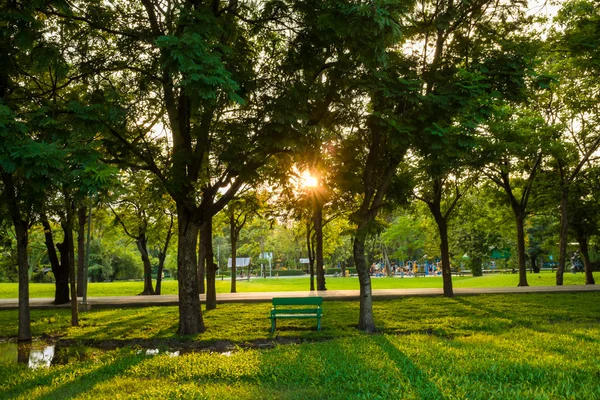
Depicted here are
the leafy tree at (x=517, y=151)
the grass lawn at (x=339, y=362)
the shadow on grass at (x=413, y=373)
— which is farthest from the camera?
the leafy tree at (x=517, y=151)

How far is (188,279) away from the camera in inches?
494

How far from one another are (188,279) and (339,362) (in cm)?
600

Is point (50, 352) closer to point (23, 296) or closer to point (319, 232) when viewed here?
point (23, 296)

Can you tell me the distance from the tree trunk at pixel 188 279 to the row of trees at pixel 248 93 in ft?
0.12

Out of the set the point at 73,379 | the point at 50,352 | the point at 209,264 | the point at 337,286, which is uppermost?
the point at 209,264

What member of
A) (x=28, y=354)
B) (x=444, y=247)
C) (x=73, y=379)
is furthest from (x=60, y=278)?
(x=444, y=247)

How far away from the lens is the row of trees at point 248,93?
7.35 m

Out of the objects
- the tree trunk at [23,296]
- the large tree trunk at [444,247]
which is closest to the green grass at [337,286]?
the large tree trunk at [444,247]

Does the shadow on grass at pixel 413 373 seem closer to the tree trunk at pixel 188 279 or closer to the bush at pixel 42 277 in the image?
the tree trunk at pixel 188 279

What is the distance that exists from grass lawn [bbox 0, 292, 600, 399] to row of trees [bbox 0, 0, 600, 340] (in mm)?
1560

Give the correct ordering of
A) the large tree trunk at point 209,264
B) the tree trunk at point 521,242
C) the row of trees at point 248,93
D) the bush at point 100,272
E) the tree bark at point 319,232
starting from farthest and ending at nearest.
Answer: the bush at point 100,272 → the tree trunk at point 521,242 → the tree bark at point 319,232 → the large tree trunk at point 209,264 → the row of trees at point 248,93

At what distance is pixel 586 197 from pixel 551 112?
22.1 ft

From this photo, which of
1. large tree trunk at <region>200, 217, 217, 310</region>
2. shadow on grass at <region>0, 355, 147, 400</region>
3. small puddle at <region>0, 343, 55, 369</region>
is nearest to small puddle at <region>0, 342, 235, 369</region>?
small puddle at <region>0, 343, 55, 369</region>

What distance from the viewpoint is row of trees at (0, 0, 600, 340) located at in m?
7.35
